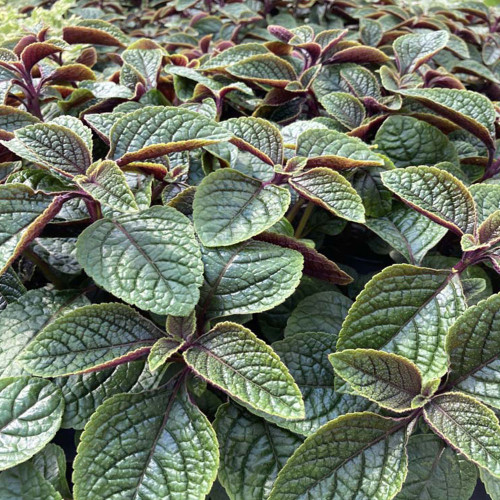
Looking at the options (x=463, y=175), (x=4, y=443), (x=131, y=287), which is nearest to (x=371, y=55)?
(x=463, y=175)

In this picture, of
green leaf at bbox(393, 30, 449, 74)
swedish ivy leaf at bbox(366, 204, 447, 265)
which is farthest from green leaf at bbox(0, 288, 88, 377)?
green leaf at bbox(393, 30, 449, 74)

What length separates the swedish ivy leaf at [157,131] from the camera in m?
0.95

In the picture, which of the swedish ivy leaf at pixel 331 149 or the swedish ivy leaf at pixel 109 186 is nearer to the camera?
the swedish ivy leaf at pixel 109 186

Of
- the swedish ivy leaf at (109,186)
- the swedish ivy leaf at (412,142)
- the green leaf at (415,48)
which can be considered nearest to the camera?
the swedish ivy leaf at (109,186)

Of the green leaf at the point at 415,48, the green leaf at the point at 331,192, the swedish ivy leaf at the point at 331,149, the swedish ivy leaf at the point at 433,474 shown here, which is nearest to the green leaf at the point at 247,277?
the green leaf at the point at 331,192

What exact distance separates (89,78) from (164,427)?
965 millimetres

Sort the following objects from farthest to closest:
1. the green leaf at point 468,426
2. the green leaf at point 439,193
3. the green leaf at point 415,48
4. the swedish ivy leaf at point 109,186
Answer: the green leaf at point 415,48
the green leaf at point 439,193
the swedish ivy leaf at point 109,186
the green leaf at point 468,426

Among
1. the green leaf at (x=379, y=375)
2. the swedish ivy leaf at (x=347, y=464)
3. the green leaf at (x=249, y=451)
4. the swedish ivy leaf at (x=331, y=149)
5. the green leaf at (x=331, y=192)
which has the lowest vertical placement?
the green leaf at (x=249, y=451)

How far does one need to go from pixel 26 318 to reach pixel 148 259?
0.88 ft

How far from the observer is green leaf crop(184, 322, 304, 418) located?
752 millimetres

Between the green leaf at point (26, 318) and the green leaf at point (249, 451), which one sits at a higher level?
the green leaf at point (26, 318)

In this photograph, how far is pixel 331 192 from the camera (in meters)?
0.97

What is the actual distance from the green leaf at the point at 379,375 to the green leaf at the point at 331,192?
24 cm

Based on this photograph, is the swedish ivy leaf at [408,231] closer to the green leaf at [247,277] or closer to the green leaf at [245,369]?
the green leaf at [247,277]
